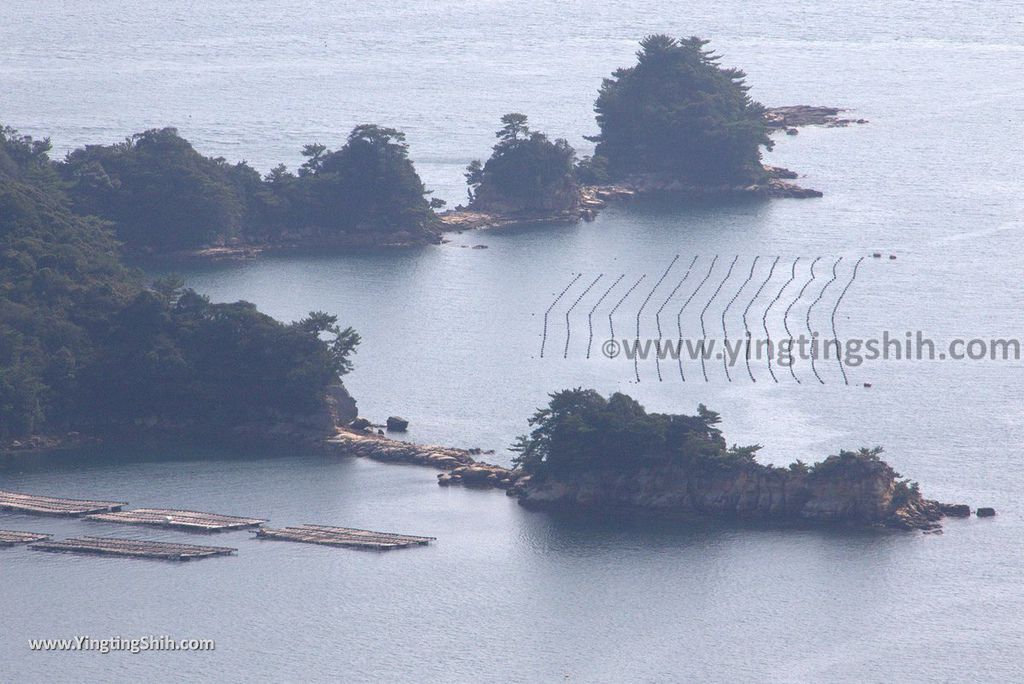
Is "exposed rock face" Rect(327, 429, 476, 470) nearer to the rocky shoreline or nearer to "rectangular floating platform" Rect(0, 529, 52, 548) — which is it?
the rocky shoreline

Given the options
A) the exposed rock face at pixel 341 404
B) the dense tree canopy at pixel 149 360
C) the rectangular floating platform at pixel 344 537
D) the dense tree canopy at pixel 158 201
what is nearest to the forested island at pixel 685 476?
the rectangular floating platform at pixel 344 537

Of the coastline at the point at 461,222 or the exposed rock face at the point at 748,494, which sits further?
the coastline at the point at 461,222

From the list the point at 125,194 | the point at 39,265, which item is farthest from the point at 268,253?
the point at 39,265

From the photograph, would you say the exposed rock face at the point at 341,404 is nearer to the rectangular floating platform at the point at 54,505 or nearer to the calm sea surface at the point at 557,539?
the calm sea surface at the point at 557,539

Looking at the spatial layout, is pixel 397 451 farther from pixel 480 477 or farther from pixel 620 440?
pixel 620 440

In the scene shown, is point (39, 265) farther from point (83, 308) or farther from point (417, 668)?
point (417, 668)

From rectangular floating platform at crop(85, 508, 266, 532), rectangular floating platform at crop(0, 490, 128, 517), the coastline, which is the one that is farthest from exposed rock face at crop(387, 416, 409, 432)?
the coastline
